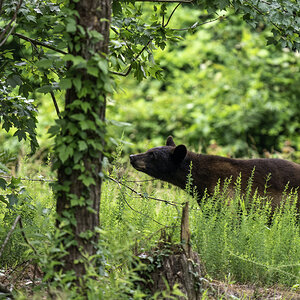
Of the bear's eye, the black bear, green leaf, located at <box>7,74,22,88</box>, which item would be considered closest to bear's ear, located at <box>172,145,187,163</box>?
the black bear

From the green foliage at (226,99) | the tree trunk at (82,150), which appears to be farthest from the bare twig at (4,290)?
the green foliage at (226,99)

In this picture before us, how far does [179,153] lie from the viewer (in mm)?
6746

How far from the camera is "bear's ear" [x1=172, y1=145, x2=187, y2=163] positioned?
21.9 ft

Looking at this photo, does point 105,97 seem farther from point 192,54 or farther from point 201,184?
point 192,54

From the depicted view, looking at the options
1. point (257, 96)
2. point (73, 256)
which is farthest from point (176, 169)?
point (257, 96)

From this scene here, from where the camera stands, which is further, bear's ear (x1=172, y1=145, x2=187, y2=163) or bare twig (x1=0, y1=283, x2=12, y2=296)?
bear's ear (x1=172, y1=145, x2=187, y2=163)

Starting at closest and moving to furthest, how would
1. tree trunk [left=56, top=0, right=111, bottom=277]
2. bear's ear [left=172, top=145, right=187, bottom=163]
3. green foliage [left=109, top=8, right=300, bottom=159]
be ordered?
tree trunk [left=56, top=0, right=111, bottom=277] → bear's ear [left=172, top=145, right=187, bottom=163] → green foliage [left=109, top=8, right=300, bottom=159]

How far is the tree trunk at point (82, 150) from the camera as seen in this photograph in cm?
299

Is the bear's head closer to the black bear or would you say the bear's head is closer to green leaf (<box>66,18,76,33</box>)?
the black bear

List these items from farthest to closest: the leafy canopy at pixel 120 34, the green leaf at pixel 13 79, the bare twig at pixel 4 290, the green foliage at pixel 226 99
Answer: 1. the green foliage at pixel 226 99
2. the green leaf at pixel 13 79
3. the leafy canopy at pixel 120 34
4. the bare twig at pixel 4 290

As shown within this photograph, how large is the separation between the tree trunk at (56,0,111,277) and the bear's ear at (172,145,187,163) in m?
3.62

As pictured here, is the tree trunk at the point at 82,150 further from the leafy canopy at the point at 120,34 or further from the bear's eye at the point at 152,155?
the bear's eye at the point at 152,155

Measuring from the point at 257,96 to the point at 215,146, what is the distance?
1707mm

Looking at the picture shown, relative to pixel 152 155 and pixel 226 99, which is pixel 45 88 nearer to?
pixel 152 155
